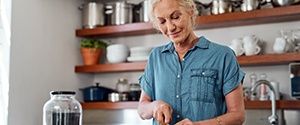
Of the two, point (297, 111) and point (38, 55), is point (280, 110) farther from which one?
point (38, 55)

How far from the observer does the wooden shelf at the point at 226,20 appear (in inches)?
118

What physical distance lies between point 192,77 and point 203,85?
5 centimetres

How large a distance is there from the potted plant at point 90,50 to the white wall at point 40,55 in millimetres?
93

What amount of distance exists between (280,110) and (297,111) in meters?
0.13

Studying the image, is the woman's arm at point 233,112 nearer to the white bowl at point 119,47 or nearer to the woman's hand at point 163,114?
the woman's hand at point 163,114

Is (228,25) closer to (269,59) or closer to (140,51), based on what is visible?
(269,59)

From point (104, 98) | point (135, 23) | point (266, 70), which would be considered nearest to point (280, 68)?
point (266, 70)

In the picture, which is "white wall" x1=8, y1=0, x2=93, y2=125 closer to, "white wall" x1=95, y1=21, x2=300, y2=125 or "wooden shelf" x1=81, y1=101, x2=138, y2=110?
"wooden shelf" x1=81, y1=101, x2=138, y2=110

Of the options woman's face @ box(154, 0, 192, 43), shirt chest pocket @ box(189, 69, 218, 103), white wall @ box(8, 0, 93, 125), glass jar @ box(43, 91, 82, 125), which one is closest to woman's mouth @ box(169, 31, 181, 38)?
woman's face @ box(154, 0, 192, 43)

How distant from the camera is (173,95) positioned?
1562 mm

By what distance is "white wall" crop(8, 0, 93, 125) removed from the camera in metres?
3.14

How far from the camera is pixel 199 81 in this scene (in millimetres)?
1533

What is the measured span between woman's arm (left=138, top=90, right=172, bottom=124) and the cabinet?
5.00ft

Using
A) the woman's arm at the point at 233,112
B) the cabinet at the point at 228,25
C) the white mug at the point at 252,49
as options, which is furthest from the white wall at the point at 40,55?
the woman's arm at the point at 233,112
